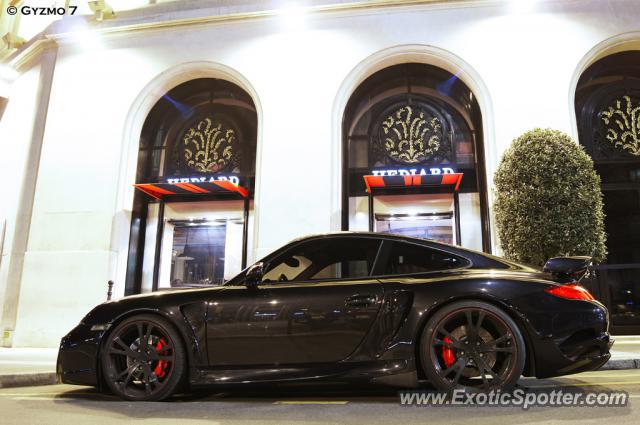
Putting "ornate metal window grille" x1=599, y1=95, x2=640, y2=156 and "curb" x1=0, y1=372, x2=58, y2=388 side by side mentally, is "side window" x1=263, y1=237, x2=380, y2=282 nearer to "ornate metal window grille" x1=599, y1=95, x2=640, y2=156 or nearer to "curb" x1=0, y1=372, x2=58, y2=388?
"curb" x1=0, y1=372, x2=58, y2=388

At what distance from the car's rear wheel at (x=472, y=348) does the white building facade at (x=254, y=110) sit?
5612mm

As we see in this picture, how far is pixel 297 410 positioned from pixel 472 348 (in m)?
1.19

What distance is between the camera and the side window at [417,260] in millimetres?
3414

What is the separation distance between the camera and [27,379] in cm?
477

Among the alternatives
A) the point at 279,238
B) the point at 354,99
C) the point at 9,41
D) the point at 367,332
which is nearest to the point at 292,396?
the point at 367,332

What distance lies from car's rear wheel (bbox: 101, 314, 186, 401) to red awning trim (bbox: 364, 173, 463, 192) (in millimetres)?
5918

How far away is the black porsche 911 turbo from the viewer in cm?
306

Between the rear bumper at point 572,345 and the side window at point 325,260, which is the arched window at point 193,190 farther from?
Answer: the rear bumper at point 572,345

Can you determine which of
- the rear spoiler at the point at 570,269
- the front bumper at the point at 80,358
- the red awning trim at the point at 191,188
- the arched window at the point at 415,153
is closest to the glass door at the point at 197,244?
the red awning trim at the point at 191,188

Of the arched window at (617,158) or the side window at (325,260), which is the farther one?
the arched window at (617,158)

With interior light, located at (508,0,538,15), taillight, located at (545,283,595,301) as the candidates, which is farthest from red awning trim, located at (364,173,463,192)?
taillight, located at (545,283,595,301)

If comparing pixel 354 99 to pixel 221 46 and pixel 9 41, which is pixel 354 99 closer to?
pixel 221 46

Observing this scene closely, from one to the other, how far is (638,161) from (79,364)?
9.93 metres

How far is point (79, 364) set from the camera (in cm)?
351
